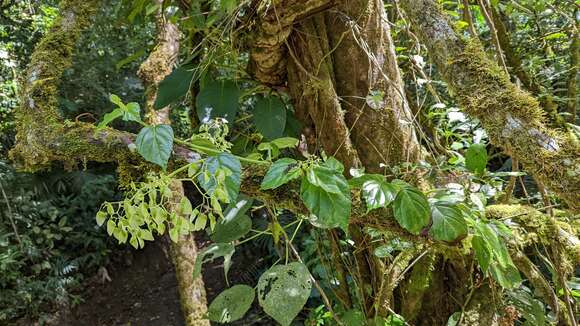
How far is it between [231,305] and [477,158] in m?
0.66

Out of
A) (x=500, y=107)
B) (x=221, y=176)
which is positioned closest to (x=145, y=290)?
(x=221, y=176)

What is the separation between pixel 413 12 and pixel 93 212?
15.6 feet

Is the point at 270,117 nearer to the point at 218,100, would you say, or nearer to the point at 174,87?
the point at 218,100

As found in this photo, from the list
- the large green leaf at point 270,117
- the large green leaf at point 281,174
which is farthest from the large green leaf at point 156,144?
the large green leaf at point 270,117

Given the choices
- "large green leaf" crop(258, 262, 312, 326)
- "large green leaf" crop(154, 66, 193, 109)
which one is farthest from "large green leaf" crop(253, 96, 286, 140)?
"large green leaf" crop(258, 262, 312, 326)

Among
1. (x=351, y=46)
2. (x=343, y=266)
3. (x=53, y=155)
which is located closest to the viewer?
(x=53, y=155)

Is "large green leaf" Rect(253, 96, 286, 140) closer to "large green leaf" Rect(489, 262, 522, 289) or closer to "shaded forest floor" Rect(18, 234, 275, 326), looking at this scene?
"large green leaf" Rect(489, 262, 522, 289)

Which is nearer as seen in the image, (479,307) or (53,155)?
(53,155)

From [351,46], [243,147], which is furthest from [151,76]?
[351,46]

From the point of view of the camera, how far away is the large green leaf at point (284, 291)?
0.97 metres

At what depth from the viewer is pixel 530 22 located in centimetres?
235

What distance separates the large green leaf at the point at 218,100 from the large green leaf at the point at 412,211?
2.13 feet

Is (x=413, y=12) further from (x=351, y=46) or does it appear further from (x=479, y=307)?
(x=479, y=307)

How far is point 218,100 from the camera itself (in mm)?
1368
